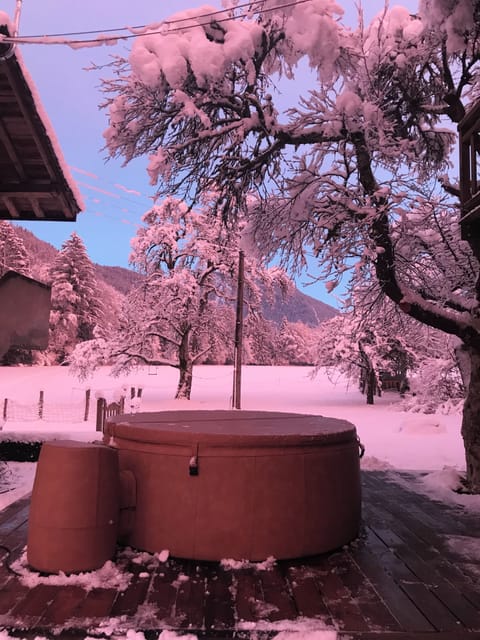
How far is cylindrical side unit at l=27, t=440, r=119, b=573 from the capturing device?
10.1 feet

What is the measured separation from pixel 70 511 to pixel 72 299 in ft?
132

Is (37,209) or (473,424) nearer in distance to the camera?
(473,424)

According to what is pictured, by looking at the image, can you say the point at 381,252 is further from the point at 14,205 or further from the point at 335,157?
the point at 14,205

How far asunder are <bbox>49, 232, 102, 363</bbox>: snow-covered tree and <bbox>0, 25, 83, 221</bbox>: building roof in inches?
1425

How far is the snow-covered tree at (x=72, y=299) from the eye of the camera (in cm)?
4084

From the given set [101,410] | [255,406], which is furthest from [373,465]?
[255,406]

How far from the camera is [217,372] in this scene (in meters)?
39.5

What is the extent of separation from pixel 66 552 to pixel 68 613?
0.51m

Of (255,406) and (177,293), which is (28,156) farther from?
(255,406)

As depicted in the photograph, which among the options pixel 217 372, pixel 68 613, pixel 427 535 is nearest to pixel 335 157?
pixel 427 535

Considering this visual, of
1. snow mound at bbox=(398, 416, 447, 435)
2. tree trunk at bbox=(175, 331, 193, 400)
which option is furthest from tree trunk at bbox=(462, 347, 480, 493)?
tree trunk at bbox=(175, 331, 193, 400)

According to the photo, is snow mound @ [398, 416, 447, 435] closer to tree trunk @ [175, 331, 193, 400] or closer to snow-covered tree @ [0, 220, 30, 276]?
tree trunk @ [175, 331, 193, 400]

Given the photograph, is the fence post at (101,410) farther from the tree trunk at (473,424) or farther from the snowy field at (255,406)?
the tree trunk at (473,424)

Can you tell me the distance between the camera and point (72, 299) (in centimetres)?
4125
